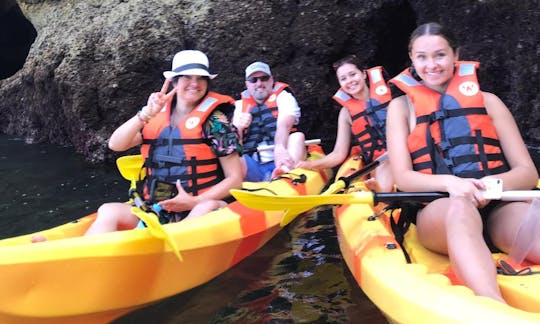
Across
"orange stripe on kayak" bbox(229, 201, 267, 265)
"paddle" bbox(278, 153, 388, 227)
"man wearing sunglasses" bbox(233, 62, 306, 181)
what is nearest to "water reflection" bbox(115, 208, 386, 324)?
"orange stripe on kayak" bbox(229, 201, 267, 265)

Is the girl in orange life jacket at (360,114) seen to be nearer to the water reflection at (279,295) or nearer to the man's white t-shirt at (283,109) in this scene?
the man's white t-shirt at (283,109)

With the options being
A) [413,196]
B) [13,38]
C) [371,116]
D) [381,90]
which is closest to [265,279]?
[413,196]

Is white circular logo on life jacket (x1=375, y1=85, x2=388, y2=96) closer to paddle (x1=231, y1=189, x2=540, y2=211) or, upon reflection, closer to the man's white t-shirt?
the man's white t-shirt

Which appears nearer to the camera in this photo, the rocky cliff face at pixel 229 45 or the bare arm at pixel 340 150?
the bare arm at pixel 340 150

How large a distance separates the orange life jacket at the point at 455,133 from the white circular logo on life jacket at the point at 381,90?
72.1 inches

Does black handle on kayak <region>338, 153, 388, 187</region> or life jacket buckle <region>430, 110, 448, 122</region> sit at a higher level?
life jacket buckle <region>430, 110, 448, 122</region>

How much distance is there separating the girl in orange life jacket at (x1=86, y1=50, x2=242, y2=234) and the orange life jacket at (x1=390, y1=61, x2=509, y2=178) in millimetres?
1144

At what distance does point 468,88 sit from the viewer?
261 cm

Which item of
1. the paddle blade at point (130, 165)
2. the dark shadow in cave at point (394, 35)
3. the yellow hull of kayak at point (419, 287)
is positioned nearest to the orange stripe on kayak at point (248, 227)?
the yellow hull of kayak at point (419, 287)

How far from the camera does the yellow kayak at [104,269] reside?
227 cm

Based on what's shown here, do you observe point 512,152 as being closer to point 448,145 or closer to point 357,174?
point 448,145

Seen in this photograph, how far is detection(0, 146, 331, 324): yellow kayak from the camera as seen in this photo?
2266 mm

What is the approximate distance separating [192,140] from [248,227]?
1.93 feet

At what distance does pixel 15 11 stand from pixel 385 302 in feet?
51.0
